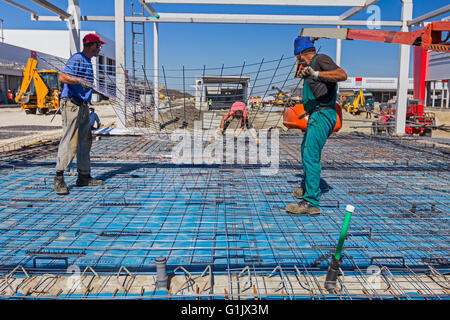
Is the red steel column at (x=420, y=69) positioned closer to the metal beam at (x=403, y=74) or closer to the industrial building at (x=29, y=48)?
the metal beam at (x=403, y=74)

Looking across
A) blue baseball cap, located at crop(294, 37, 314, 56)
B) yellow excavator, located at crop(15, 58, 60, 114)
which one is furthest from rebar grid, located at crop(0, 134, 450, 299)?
yellow excavator, located at crop(15, 58, 60, 114)

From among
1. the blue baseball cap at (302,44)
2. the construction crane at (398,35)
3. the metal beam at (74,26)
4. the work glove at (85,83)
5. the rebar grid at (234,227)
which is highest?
the metal beam at (74,26)

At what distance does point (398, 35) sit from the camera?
11.9ft

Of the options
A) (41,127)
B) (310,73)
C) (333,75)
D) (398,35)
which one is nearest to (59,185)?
(310,73)

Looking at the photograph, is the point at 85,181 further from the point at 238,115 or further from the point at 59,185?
the point at 238,115

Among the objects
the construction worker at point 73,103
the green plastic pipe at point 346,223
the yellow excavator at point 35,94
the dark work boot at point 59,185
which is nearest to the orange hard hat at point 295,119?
the green plastic pipe at point 346,223

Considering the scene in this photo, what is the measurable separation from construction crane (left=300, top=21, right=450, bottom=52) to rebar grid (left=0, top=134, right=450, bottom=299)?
1521mm

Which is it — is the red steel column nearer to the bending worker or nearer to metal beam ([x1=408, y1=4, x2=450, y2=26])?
metal beam ([x1=408, y1=4, x2=450, y2=26])

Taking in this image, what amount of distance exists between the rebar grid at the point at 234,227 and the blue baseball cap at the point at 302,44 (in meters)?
1.46

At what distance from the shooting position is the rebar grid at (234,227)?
2166 mm

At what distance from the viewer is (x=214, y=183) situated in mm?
4340

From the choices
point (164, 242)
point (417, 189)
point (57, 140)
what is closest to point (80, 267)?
point (164, 242)

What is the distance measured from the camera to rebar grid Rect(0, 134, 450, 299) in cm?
217
